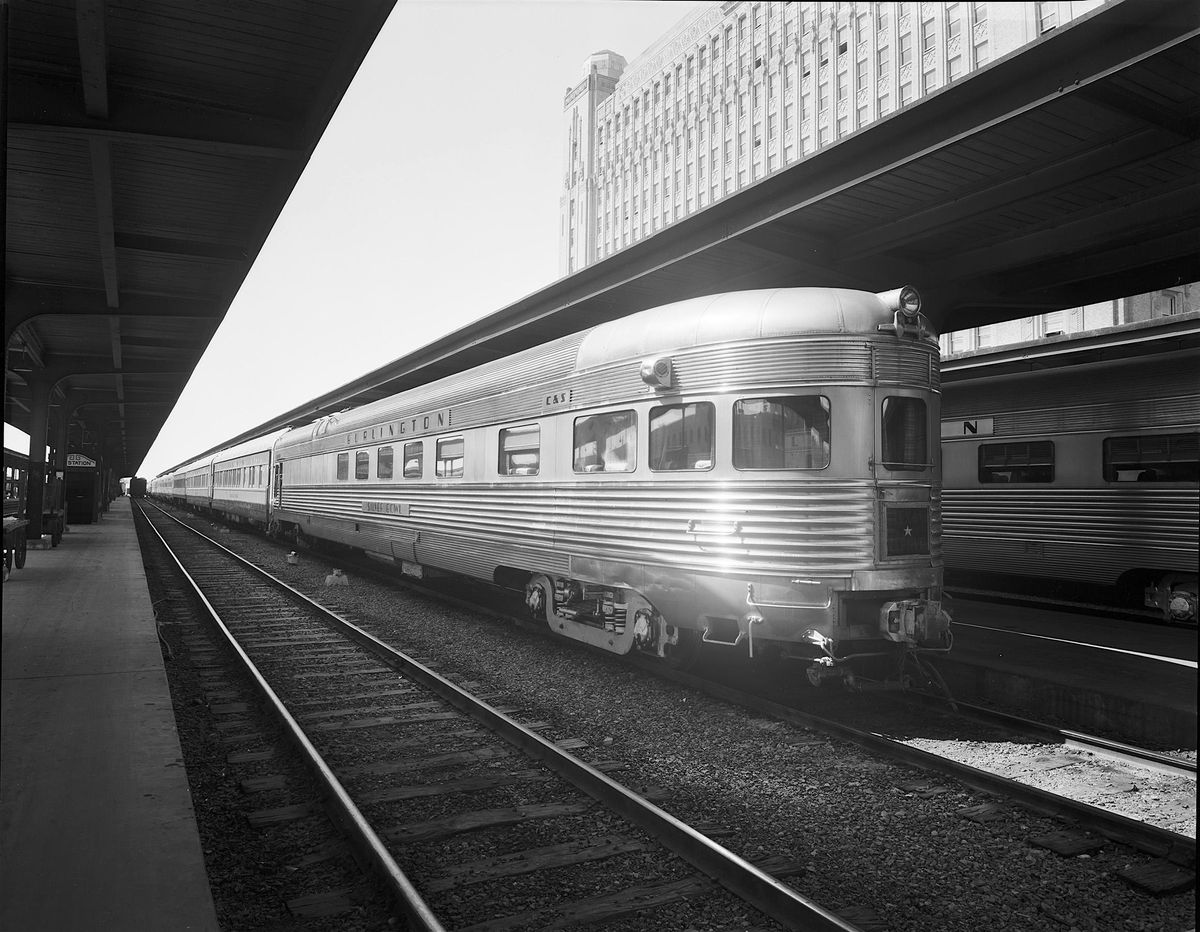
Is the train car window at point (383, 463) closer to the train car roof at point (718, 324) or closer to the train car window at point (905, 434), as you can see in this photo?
the train car roof at point (718, 324)

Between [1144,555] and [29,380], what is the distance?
22934 mm

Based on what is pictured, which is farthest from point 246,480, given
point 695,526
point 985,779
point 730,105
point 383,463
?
point 730,105

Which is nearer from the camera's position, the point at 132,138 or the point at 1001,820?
the point at 1001,820

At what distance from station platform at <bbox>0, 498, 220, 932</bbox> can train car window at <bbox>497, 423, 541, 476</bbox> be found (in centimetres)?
396

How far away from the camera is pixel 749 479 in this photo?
663cm

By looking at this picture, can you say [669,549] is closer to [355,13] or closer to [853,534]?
[853,534]

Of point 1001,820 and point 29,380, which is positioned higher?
point 29,380

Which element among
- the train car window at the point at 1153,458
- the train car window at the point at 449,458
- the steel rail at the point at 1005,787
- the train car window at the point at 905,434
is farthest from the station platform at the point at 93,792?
the train car window at the point at 1153,458

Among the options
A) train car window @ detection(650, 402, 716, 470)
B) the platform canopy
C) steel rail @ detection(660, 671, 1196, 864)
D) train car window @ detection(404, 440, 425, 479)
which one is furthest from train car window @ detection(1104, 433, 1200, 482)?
the platform canopy

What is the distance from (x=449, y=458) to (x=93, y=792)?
7.07m

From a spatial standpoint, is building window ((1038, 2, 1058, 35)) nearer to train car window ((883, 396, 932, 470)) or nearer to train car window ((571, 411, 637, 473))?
train car window ((883, 396, 932, 470))

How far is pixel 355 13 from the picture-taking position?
6445 mm

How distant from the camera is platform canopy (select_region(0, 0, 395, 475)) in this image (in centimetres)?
657

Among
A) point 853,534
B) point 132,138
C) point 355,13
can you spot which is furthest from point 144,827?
point 132,138
